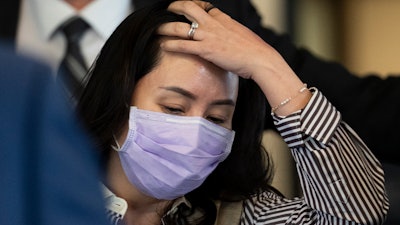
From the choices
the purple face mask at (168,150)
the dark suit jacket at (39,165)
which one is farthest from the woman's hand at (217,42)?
the dark suit jacket at (39,165)

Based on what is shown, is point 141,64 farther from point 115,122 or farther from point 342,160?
point 342,160

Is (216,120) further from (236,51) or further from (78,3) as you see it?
(78,3)

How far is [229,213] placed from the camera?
4.75 ft

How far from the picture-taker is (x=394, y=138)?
1.77m

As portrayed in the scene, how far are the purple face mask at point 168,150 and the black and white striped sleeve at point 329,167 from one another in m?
0.13

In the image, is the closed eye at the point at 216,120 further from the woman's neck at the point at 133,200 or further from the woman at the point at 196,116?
the woman's neck at the point at 133,200

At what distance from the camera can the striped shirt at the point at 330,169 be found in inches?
50.5

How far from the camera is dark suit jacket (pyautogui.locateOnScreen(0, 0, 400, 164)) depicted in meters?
1.79

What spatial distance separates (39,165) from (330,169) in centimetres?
78

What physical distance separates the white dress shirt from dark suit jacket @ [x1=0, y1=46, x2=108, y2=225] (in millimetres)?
1252

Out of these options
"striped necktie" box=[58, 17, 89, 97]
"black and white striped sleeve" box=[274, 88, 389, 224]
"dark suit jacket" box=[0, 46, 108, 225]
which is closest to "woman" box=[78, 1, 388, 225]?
"black and white striped sleeve" box=[274, 88, 389, 224]

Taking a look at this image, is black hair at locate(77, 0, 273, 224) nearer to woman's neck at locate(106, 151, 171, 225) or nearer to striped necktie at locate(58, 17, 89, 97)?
woman's neck at locate(106, 151, 171, 225)

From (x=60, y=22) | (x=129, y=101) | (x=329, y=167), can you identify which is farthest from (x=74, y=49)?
(x=329, y=167)

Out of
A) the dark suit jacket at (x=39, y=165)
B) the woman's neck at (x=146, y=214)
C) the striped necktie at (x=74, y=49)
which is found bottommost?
the woman's neck at (x=146, y=214)
